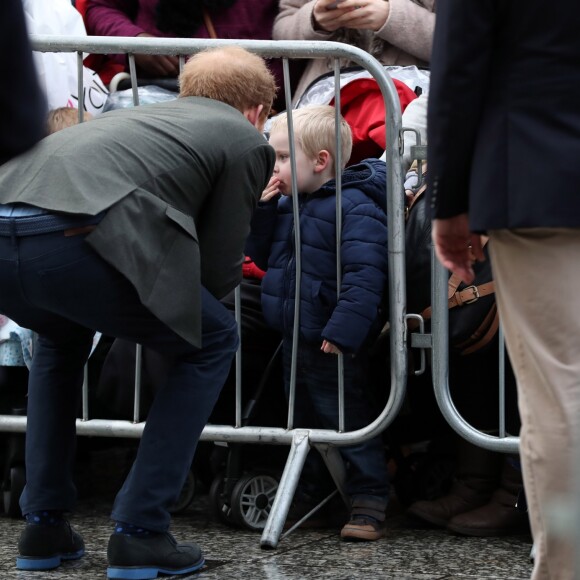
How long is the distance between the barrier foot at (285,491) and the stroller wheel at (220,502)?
0.87ft

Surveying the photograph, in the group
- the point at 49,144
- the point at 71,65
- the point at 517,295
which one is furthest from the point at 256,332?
the point at 517,295

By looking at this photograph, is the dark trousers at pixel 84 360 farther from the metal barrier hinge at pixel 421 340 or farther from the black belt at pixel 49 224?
the metal barrier hinge at pixel 421 340

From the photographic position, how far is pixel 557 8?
7.36ft

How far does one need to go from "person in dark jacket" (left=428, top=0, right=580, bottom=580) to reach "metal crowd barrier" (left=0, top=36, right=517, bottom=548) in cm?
145

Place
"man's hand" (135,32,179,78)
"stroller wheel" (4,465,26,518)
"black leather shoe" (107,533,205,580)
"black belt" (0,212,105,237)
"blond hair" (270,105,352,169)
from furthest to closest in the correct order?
"man's hand" (135,32,179,78) → "stroller wheel" (4,465,26,518) → "blond hair" (270,105,352,169) → "black leather shoe" (107,533,205,580) → "black belt" (0,212,105,237)

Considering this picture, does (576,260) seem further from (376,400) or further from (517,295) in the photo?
(376,400)

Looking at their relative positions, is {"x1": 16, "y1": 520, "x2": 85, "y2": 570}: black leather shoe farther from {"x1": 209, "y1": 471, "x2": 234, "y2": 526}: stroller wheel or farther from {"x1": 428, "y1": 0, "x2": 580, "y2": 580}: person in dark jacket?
{"x1": 428, "y1": 0, "x2": 580, "y2": 580}: person in dark jacket

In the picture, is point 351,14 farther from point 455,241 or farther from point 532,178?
point 532,178

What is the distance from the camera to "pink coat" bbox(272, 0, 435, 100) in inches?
197

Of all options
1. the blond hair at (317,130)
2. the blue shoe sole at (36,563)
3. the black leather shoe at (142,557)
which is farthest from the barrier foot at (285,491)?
the blond hair at (317,130)

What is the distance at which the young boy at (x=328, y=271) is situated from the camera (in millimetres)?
3861

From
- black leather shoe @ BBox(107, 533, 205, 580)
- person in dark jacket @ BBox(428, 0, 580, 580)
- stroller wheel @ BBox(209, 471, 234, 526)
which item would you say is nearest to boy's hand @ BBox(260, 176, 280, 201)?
stroller wheel @ BBox(209, 471, 234, 526)

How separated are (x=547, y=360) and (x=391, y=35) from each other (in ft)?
9.71

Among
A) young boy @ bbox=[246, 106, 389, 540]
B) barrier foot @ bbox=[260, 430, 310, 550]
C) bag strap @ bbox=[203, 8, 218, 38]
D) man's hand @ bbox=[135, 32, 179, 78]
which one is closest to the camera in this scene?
barrier foot @ bbox=[260, 430, 310, 550]
